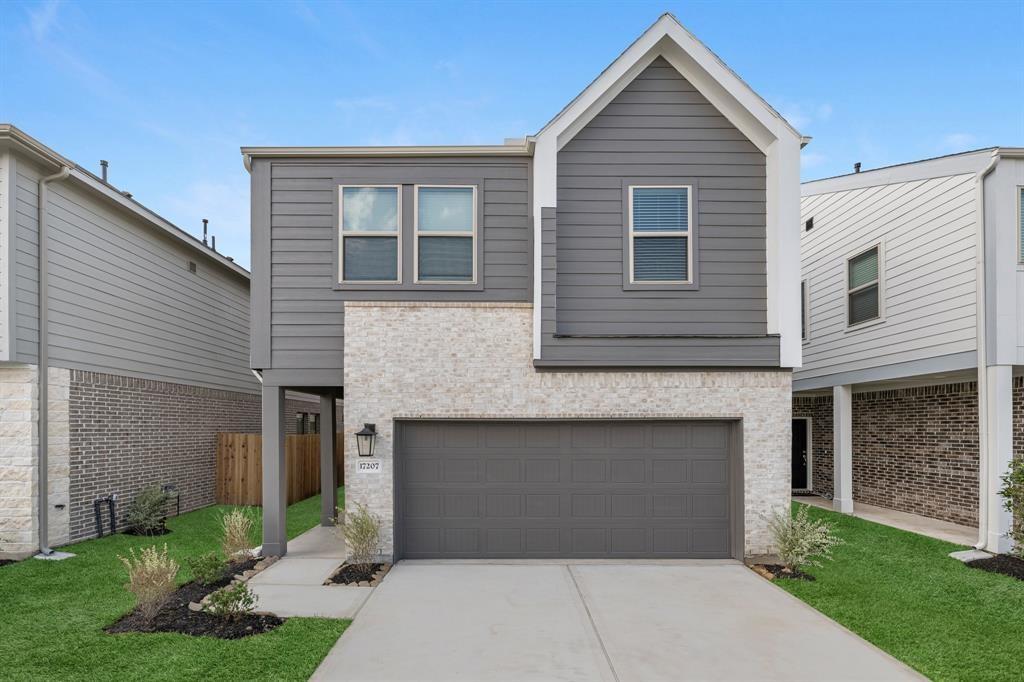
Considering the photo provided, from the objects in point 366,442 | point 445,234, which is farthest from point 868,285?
point 366,442

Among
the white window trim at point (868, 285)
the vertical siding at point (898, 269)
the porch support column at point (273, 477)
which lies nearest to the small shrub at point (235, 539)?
the porch support column at point (273, 477)

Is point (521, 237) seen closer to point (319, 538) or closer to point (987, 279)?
point (319, 538)

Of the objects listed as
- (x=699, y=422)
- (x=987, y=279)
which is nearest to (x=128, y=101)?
(x=699, y=422)

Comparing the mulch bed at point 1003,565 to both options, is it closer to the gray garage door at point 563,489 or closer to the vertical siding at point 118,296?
the gray garage door at point 563,489

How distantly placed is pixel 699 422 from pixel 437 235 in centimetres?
465

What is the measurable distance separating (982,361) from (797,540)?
405 cm

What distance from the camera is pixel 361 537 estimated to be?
27.3 feet

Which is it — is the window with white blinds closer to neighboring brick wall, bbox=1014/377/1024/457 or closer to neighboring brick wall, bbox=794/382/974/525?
neighboring brick wall, bbox=1014/377/1024/457

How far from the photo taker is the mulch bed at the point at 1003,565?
26.2ft

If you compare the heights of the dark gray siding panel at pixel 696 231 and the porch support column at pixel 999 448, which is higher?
the dark gray siding panel at pixel 696 231

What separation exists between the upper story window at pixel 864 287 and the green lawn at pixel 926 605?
179 inches

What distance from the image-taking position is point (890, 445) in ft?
43.1

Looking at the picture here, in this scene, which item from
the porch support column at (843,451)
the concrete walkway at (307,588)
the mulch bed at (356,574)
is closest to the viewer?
the concrete walkway at (307,588)

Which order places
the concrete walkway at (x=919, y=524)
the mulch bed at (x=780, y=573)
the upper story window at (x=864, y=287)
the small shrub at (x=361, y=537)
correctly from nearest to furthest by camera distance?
the mulch bed at (x=780, y=573) < the small shrub at (x=361, y=537) < the concrete walkway at (x=919, y=524) < the upper story window at (x=864, y=287)
